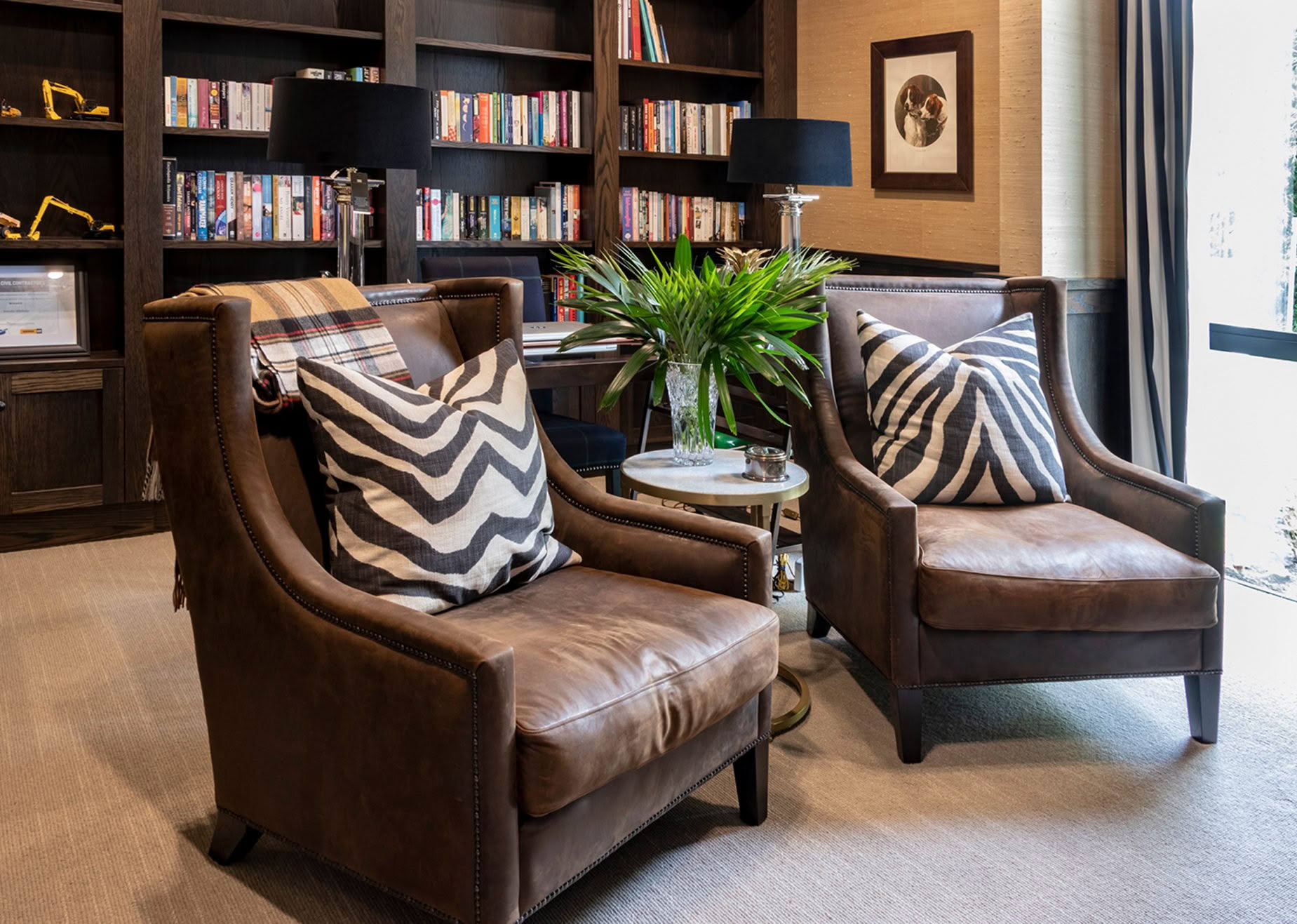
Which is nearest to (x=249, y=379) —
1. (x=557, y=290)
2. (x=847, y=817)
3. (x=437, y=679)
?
(x=437, y=679)

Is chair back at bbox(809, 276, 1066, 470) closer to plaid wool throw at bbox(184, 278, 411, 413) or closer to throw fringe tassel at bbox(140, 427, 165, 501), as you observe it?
plaid wool throw at bbox(184, 278, 411, 413)

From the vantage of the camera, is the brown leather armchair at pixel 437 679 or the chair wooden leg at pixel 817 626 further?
the chair wooden leg at pixel 817 626

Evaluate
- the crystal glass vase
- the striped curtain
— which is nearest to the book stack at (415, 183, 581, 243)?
the striped curtain

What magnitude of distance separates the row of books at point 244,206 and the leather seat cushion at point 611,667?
9.48ft

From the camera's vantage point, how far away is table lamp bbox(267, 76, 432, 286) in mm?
3217

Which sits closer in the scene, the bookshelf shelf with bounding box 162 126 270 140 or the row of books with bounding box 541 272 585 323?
the bookshelf shelf with bounding box 162 126 270 140

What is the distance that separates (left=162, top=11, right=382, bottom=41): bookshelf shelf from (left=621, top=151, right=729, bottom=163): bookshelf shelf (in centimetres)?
126

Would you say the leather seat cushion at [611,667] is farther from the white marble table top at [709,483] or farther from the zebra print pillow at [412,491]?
the white marble table top at [709,483]

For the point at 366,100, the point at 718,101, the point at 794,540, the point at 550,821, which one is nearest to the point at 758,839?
the point at 550,821

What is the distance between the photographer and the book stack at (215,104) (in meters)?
4.45

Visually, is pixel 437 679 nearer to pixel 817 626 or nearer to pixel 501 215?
pixel 817 626

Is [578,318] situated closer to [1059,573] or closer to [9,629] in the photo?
[9,629]

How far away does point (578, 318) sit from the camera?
5578 millimetres

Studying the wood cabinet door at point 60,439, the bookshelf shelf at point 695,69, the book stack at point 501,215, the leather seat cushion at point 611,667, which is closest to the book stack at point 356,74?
the book stack at point 501,215
